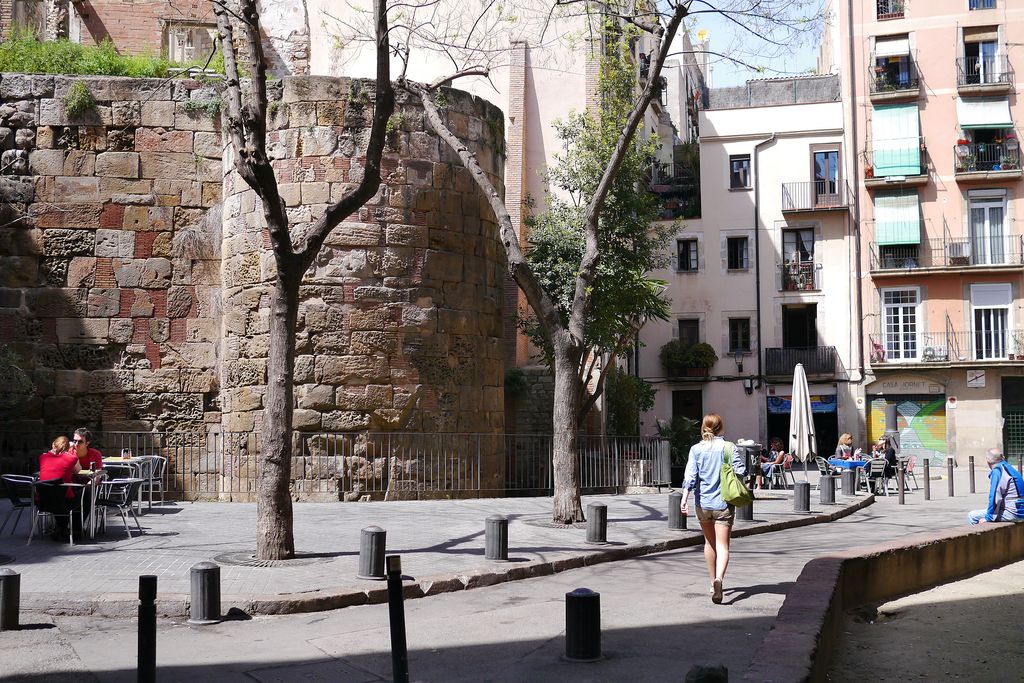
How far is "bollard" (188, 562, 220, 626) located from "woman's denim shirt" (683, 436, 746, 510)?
360 cm

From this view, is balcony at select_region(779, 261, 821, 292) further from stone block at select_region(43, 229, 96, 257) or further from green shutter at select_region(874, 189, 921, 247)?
stone block at select_region(43, 229, 96, 257)

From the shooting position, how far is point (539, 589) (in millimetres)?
8633

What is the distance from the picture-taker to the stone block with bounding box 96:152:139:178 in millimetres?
16156

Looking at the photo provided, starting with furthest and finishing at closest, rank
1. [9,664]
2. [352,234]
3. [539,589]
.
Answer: [352,234] < [539,589] < [9,664]

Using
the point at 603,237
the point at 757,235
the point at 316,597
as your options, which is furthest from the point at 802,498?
the point at 757,235

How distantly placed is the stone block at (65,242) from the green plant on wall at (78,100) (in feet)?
6.08

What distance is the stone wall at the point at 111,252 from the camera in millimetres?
15969

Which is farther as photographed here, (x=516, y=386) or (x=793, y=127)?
(x=793, y=127)

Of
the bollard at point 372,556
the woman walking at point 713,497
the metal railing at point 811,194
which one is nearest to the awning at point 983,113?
the metal railing at point 811,194

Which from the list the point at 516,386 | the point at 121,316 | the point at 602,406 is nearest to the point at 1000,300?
the point at 602,406

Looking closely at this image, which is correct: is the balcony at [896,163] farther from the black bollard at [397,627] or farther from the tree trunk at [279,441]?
the black bollard at [397,627]

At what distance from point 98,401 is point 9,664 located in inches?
424

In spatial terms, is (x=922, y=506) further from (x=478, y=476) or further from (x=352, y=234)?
(x=352, y=234)

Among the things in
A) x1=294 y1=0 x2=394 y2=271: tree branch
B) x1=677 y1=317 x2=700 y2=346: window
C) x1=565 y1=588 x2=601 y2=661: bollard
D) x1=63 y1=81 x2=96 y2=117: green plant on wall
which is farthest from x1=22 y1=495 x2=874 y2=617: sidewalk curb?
x1=677 y1=317 x2=700 y2=346: window
